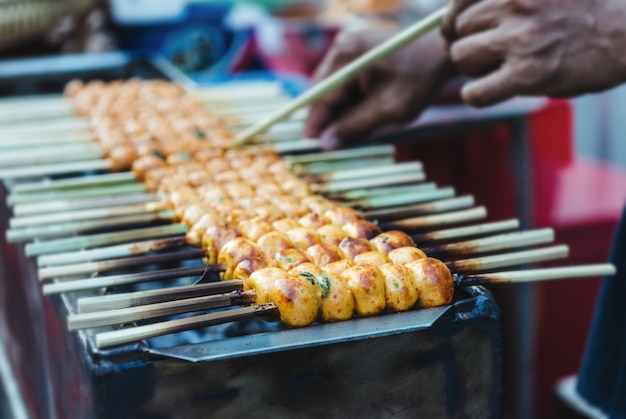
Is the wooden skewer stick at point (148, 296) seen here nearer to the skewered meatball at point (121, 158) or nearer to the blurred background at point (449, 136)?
the skewered meatball at point (121, 158)

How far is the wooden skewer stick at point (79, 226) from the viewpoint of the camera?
2.19m

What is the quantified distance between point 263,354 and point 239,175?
128 cm

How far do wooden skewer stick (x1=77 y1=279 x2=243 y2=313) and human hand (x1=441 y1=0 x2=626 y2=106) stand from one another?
118 centimetres

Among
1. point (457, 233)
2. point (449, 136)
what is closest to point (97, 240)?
point (457, 233)

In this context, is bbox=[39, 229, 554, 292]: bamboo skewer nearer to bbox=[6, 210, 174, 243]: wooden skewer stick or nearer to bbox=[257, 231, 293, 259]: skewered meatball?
bbox=[257, 231, 293, 259]: skewered meatball

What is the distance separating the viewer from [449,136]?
156 inches

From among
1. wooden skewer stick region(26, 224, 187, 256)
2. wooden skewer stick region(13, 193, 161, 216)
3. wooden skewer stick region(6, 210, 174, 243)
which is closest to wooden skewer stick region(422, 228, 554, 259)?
wooden skewer stick region(26, 224, 187, 256)

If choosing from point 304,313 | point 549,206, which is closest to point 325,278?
point 304,313

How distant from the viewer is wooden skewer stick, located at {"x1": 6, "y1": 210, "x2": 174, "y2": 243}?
2188mm

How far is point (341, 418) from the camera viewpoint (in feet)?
5.41

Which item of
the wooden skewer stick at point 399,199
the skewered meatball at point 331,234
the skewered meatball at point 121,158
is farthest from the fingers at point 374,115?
the skewered meatball at point 331,234

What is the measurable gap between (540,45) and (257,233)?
41.2 inches

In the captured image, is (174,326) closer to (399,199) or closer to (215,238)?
(215,238)

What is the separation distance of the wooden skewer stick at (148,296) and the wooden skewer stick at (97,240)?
1.23 feet
